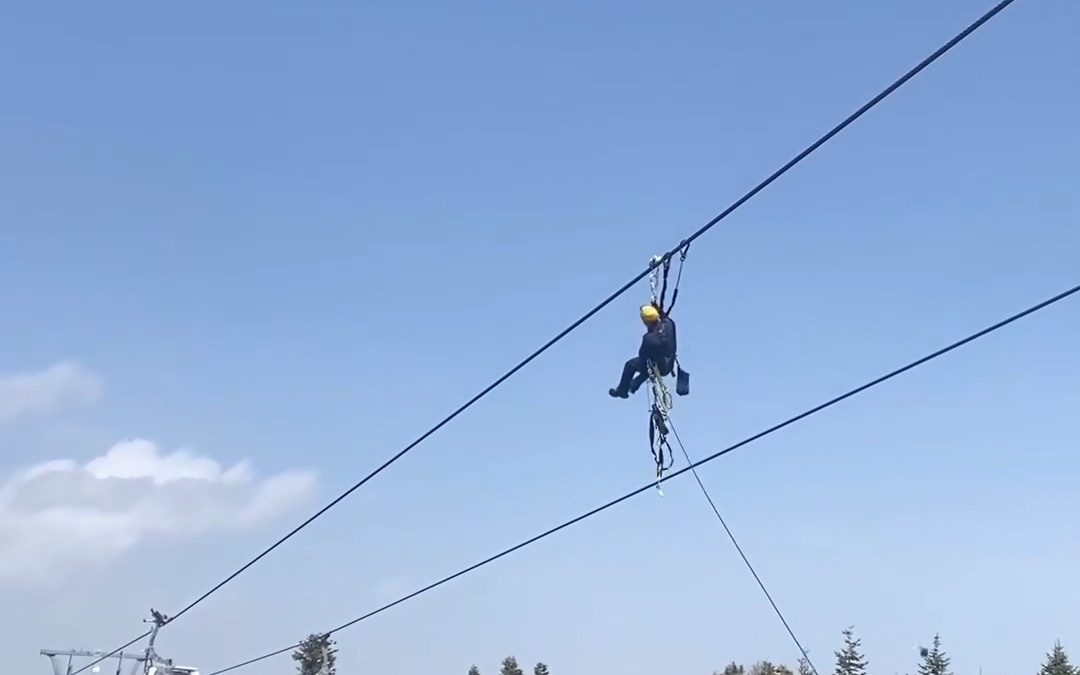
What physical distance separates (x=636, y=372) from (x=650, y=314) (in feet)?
2.78

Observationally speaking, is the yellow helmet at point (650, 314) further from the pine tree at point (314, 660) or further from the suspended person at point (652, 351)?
the pine tree at point (314, 660)

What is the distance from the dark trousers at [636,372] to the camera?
14008 millimetres

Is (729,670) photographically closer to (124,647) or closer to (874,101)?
(124,647)

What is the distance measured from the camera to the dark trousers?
46.0ft

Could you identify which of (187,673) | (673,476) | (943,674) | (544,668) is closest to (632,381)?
(673,476)

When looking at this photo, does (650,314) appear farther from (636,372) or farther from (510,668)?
(510,668)

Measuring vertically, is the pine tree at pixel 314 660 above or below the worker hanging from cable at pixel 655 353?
above

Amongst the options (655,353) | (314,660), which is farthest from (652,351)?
(314,660)

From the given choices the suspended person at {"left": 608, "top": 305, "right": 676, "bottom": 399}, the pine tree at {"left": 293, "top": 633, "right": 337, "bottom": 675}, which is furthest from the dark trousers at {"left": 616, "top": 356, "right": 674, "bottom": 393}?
the pine tree at {"left": 293, "top": 633, "right": 337, "bottom": 675}

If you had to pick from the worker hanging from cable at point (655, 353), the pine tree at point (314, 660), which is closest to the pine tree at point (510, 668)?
the pine tree at point (314, 660)

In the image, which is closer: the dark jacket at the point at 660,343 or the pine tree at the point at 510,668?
the dark jacket at the point at 660,343

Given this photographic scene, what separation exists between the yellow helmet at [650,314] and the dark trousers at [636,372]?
495 mm

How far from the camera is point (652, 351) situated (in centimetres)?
1386

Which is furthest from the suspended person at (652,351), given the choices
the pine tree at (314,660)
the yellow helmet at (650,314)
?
the pine tree at (314,660)
